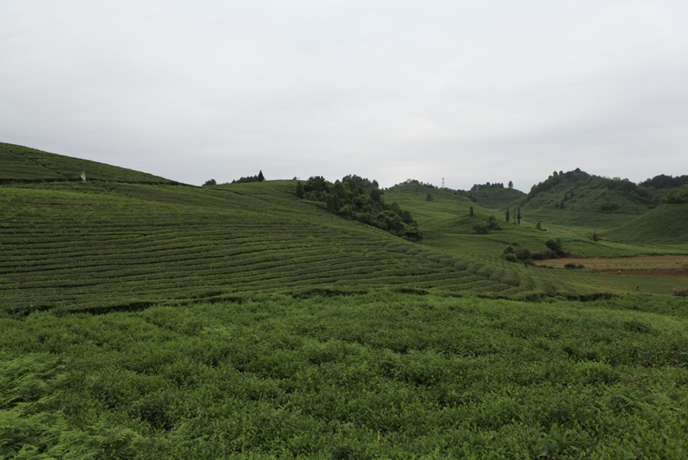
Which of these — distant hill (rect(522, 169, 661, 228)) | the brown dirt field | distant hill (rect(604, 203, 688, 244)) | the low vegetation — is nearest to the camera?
the low vegetation

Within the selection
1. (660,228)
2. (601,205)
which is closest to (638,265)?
(660,228)

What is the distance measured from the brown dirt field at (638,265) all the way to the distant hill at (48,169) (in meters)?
83.7

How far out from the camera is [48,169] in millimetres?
55750

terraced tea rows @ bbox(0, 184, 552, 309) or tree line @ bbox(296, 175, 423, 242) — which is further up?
tree line @ bbox(296, 175, 423, 242)

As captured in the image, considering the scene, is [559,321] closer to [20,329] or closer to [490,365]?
[490,365]

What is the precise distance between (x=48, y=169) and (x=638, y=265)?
105 m

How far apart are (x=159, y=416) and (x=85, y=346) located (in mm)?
6206

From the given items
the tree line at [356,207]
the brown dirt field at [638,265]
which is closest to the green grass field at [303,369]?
the brown dirt field at [638,265]

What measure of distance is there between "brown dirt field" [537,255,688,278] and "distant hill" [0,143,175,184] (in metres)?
83.7

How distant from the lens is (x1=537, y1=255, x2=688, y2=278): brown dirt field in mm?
53406

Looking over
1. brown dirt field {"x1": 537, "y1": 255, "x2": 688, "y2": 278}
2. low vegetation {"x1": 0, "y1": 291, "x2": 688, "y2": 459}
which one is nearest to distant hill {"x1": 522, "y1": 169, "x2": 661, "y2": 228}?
brown dirt field {"x1": 537, "y1": 255, "x2": 688, "y2": 278}

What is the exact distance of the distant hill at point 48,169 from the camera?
50000 millimetres

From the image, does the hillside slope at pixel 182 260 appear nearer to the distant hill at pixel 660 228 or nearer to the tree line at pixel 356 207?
the tree line at pixel 356 207

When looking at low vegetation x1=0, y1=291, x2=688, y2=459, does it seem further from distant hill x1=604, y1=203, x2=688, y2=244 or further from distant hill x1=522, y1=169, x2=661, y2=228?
distant hill x1=522, y1=169, x2=661, y2=228
